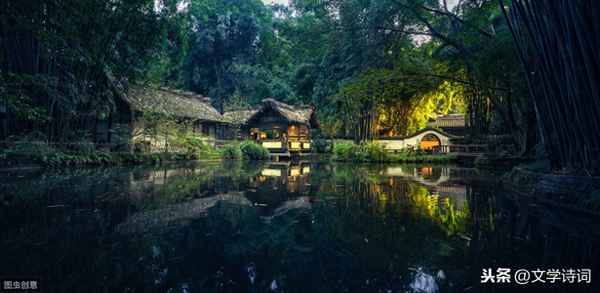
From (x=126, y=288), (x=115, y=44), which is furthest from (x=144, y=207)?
(x=115, y=44)

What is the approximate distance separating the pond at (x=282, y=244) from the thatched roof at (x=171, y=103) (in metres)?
16.6

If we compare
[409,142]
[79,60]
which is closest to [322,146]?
[409,142]

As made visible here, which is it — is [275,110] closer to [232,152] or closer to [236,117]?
[236,117]

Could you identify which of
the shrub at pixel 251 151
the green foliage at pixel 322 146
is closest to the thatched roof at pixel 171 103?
the shrub at pixel 251 151

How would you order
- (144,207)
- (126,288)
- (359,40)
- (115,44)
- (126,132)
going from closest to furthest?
(126,288) < (144,207) < (359,40) < (115,44) < (126,132)

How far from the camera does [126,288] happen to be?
7.11 feet

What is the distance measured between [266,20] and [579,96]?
48187mm

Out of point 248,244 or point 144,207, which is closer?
point 248,244

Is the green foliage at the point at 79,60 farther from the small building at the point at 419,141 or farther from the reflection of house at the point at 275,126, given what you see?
the small building at the point at 419,141

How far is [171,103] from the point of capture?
84.5 ft

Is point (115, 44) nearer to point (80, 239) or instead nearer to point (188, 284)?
point (80, 239)

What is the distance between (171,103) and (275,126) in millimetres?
10336

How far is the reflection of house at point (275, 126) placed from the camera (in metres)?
30.7

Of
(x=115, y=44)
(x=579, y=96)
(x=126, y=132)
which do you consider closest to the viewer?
(x=579, y=96)
